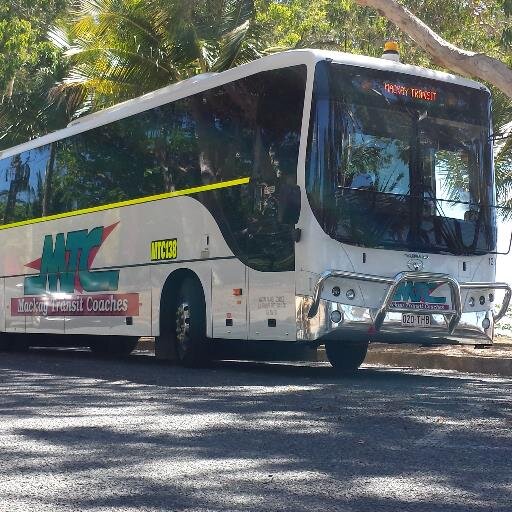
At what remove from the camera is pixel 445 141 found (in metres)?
13.5

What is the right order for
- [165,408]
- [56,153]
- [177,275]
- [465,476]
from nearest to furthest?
[465,476] < [165,408] < [177,275] < [56,153]

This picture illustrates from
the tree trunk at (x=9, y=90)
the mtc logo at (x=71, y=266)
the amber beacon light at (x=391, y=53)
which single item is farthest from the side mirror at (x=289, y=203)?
the tree trunk at (x=9, y=90)

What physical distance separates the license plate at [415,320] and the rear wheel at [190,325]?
2.70 metres

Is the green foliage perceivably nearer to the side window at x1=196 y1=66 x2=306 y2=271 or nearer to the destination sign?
the side window at x1=196 y1=66 x2=306 y2=271

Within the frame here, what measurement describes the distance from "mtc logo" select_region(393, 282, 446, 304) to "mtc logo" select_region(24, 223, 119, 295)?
4827mm

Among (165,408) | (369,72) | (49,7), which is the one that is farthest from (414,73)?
(49,7)

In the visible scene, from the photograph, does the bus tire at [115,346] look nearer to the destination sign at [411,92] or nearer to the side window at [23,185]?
the side window at [23,185]

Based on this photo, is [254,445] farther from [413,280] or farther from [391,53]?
[391,53]

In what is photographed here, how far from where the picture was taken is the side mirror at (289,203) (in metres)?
12.4

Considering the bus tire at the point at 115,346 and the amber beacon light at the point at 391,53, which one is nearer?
the amber beacon light at the point at 391,53

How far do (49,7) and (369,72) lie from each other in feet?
78.2

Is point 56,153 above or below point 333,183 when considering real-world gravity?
above

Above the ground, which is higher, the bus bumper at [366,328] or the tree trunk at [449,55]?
the tree trunk at [449,55]

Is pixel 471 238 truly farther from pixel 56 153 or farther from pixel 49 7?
pixel 49 7
